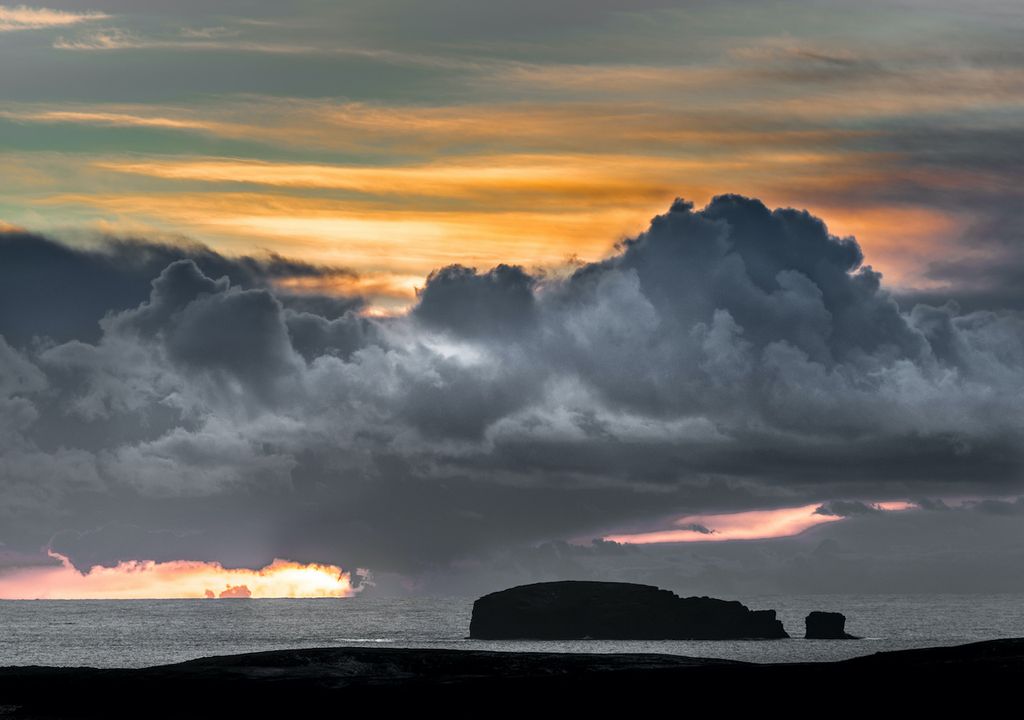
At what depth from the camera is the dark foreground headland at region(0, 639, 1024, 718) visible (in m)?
98.0

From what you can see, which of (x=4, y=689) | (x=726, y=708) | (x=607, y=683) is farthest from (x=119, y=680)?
(x=726, y=708)

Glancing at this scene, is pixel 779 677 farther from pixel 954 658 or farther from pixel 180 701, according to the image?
pixel 180 701

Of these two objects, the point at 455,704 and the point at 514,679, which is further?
the point at 514,679

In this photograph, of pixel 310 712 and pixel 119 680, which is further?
pixel 119 680

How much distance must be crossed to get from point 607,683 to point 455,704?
1216 centimetres

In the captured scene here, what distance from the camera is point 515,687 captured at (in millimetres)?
106375

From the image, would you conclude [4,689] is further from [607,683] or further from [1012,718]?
[1012,718]

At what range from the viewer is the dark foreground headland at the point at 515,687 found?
9800cm

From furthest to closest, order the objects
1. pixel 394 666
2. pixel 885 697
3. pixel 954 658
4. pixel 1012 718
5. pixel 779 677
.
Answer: pixel 394 666
pixel 954 658
pixel 779 677
pixel 885 697
pixel 1012 718

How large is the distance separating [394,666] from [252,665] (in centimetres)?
1221

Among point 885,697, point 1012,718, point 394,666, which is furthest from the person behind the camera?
point 394,666

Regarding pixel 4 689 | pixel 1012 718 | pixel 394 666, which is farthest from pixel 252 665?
pixel 1012 718

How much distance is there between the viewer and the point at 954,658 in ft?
373

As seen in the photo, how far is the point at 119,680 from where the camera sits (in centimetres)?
11606
